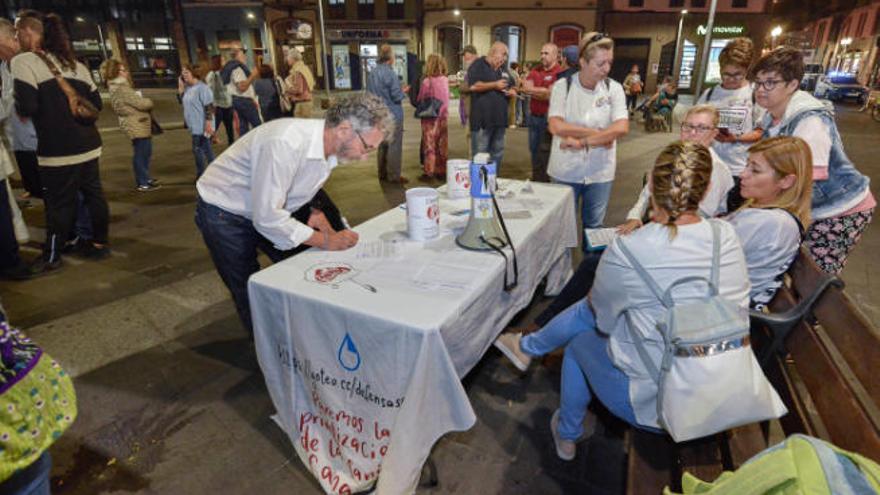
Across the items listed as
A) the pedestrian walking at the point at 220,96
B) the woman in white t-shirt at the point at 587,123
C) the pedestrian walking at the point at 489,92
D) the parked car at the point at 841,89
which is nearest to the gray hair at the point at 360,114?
the woman in white t-shirt at the point at 587,123

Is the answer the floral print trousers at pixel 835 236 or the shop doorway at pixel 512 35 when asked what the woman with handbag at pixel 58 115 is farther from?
the shop doorway at pixel 512 35

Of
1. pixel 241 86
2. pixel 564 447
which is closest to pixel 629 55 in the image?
pixel 241 86

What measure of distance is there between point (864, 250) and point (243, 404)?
5358 mm

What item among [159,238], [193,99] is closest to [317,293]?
[159,238]

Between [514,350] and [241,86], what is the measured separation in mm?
6575

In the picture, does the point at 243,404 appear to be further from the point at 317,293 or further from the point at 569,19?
the point at 569,19

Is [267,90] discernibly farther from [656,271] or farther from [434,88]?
[656,271]

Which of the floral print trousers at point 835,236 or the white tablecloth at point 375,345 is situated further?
the floral print trousers at point 835,236

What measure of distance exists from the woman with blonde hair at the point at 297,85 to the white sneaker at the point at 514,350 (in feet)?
21.8

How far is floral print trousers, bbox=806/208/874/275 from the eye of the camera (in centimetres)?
235

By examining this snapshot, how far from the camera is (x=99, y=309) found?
343 centimetres

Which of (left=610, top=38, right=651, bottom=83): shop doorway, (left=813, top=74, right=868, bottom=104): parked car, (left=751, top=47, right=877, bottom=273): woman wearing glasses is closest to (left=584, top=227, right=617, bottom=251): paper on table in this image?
(left=751, top=47, right=877, bottom=273): woman wearing glasses

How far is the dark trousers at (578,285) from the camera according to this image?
2.59 m

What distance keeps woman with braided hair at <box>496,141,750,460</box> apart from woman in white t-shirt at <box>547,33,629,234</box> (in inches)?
66.8
